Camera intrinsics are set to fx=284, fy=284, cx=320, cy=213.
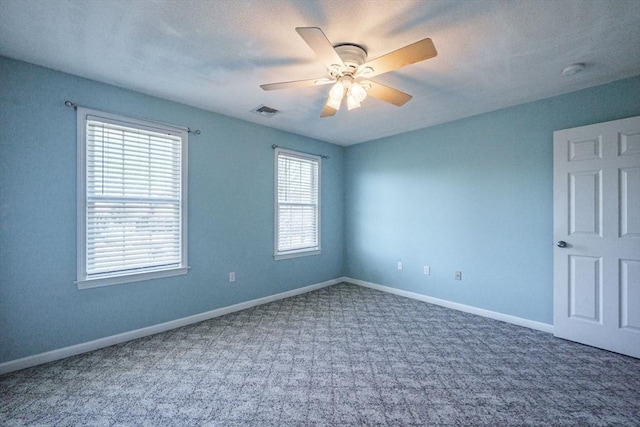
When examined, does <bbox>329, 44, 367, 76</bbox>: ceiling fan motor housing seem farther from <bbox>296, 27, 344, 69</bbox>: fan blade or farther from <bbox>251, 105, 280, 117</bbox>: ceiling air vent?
<bbox>251, 105, 280, 117</bbox>: ceiling air vent

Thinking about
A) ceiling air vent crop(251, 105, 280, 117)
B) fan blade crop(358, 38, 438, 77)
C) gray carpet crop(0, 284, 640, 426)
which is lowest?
gray carpet crop(0, 284, 640, 426)

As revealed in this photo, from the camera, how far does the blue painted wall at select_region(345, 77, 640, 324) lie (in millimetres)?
3020

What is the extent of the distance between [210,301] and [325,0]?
3.19 m

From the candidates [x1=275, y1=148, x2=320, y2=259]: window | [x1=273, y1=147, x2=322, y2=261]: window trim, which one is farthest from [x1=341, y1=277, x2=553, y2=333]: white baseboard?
[x1=275, y1=148, x2=320, y2=259]: window

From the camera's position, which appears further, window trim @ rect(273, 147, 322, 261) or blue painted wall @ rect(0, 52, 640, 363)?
window trim @ rect(273, 147, 322, 261)

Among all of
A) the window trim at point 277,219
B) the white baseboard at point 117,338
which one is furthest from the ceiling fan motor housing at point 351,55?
the white baseboard at point 117,338

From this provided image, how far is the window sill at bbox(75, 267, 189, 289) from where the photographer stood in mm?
2568

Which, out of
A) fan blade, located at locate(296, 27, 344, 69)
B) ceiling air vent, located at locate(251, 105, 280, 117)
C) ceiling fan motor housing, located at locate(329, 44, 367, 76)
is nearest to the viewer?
fan blade, located at locate(296, 27, 344, 69)

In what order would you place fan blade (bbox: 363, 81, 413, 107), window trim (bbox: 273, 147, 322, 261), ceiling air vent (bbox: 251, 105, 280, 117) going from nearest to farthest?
fan blade (bbox: 363, 81, 413, 107), ceiling air vent (bbox: 251, 105, 280, 117), window trim (bbox: 273, 147, 322, 261)

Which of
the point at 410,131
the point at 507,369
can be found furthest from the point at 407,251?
the point at 507,369

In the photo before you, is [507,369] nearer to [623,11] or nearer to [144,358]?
[623,11]

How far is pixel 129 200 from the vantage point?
2779mm

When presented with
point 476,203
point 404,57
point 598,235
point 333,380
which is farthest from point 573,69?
point 333,380

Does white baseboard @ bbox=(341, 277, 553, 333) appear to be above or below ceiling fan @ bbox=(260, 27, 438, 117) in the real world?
below
